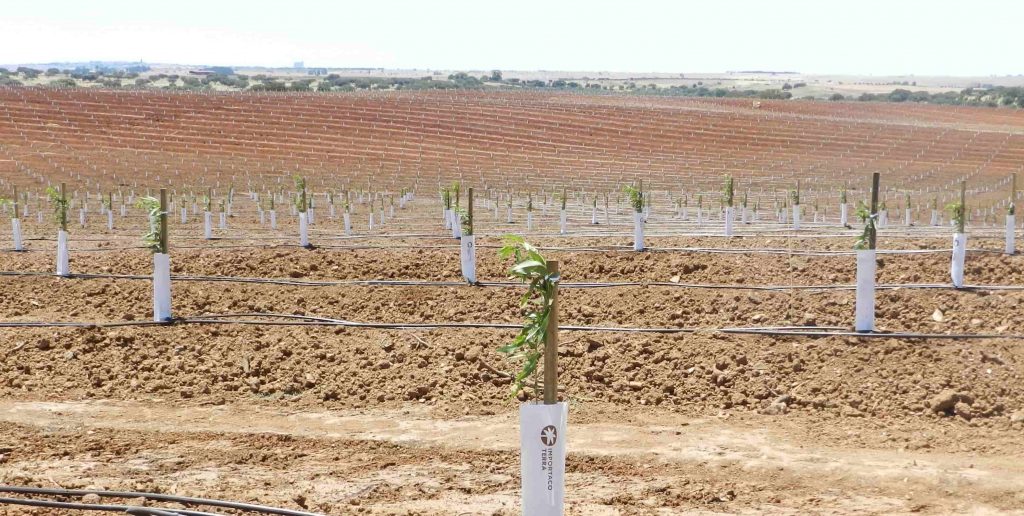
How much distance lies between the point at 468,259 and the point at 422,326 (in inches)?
110

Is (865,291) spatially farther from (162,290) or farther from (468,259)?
(162,290)

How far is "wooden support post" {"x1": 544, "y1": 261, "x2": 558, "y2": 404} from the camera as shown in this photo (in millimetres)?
6434

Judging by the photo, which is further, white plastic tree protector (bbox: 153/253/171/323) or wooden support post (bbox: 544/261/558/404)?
white plastic tree protector (bbox: 153/253/171/323)

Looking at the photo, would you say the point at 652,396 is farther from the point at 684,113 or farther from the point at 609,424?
the point at 684,113

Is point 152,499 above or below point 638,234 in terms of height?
below

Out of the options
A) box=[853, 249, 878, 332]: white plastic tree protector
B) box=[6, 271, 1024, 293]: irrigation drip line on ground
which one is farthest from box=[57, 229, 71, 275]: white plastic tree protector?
box=[853, 249, 878, 332]: white plastic tree protector

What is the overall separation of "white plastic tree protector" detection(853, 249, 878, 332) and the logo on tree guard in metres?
6.24

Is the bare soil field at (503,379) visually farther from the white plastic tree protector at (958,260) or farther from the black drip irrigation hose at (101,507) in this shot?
the white plastic tree protector at (958,260)

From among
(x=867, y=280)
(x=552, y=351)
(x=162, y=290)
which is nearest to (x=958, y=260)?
(x=867, y=280)

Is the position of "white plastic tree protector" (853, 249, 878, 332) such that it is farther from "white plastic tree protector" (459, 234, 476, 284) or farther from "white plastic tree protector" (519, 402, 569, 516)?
"white plastic tree protector" (519, 402, 569, 516)

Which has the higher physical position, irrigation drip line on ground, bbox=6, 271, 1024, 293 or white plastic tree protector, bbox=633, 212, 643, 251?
white plastic tree protector, bbox=633, 212, 643, 251

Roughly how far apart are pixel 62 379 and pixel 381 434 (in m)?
3.97

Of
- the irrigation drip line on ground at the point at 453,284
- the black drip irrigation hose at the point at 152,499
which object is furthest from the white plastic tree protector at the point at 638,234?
the black drip irrigation hose at the point at 152,499

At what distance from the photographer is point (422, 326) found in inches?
494
